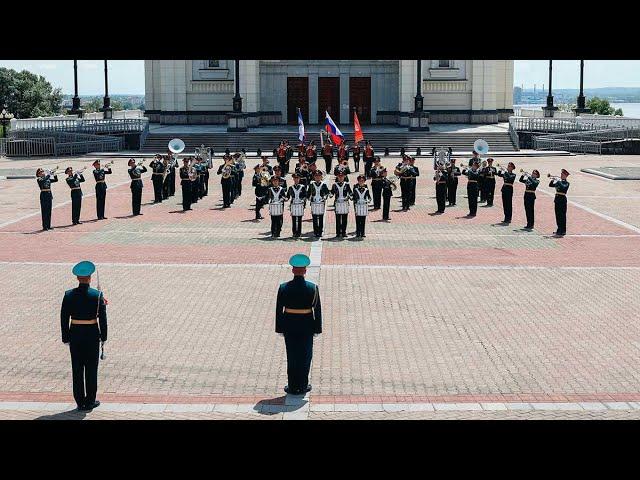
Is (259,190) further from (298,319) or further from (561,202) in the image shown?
(298,319)

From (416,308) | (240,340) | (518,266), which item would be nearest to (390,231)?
(518,266)

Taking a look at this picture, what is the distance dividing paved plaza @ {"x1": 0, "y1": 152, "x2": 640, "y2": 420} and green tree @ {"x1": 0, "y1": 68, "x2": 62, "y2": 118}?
68362 mm

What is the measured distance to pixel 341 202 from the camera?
21.0 meters

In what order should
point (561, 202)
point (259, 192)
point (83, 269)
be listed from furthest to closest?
point (259, 192), point (561, 202), point (83, 269)

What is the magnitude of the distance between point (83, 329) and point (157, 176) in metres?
18.2

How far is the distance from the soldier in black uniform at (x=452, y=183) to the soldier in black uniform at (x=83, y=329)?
1807 cm

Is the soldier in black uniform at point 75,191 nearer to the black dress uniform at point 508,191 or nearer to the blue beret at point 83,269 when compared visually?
the black dress uniform at point 508,191

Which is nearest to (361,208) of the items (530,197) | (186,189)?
(530,197)

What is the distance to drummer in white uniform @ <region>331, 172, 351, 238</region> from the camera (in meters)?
21.0

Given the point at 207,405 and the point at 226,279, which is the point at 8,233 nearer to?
the point at 226,279

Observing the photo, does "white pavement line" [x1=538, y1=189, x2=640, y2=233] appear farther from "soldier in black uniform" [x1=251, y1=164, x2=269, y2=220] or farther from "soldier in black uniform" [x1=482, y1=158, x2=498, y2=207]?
"soldier in black uniform" [x1=251, y1=164, x2=269, y2=220]

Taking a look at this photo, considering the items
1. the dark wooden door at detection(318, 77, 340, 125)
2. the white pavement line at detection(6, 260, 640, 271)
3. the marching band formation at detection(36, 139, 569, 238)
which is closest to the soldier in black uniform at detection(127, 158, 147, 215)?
the marching band formation at detection(36, 139, 569, 238)

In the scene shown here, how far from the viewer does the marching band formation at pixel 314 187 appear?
21188 millimetres

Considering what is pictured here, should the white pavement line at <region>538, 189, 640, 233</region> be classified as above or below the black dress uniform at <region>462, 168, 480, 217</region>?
below
